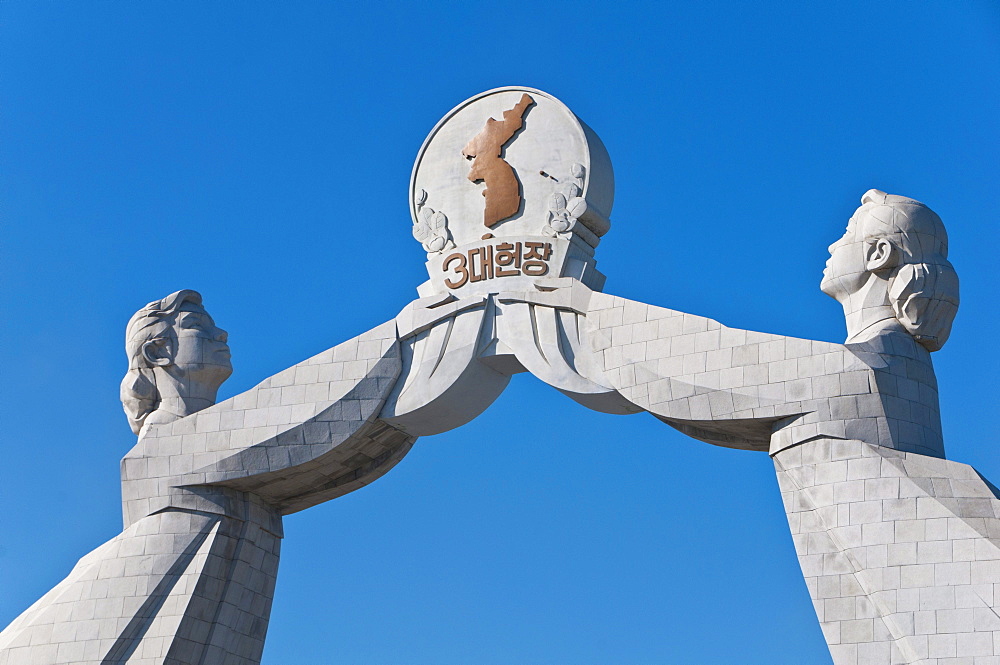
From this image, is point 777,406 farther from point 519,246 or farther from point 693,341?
point 519,246

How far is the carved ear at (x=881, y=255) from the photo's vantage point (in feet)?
38.2

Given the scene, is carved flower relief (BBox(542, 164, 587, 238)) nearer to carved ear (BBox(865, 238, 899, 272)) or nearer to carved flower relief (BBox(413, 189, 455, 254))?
carved flower relief (BBox(413, 189, 455, 254))

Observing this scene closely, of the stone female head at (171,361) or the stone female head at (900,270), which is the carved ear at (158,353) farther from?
the stone female head at (900,270)

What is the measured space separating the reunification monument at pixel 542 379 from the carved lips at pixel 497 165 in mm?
18

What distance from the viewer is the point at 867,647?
1105 centimetres

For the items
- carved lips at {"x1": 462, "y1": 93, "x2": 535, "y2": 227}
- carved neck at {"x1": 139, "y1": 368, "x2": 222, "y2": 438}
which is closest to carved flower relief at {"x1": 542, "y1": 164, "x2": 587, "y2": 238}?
carved lips at {"x1": 462, "y1": 93, "x2": 535, "y2": 227}

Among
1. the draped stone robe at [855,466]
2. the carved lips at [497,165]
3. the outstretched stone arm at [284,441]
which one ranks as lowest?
the draped stone robe at [855,466]

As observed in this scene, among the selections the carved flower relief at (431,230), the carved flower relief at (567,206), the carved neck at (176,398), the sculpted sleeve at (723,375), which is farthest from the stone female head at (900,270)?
the carved neck at (176,398)

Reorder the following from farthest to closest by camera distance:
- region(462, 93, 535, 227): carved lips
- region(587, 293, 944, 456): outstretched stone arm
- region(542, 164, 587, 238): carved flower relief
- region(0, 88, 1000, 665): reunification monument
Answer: region(462, 93, 535, 227): carved lips → region(542, 164, 587, 238): carved flower relief → region(587, 293, 944, 456): outstretched stone arm → region(0, 88, 1000, 665): reunification monument

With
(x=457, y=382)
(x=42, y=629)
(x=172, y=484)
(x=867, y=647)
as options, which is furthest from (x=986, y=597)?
(x=42, y=629)

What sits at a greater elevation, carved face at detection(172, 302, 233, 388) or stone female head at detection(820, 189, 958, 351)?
carved face at detection(172, 302, 233, 388)

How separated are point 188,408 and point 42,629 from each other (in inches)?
82.8

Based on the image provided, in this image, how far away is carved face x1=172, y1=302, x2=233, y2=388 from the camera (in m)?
13.8

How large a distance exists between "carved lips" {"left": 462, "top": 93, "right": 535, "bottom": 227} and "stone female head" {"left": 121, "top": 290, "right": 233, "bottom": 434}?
263 centimetres
